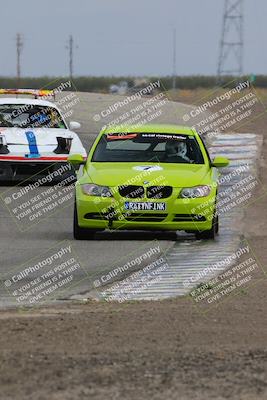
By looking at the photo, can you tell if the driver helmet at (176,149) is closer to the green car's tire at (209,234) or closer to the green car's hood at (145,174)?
the green car's hood at (145,174)

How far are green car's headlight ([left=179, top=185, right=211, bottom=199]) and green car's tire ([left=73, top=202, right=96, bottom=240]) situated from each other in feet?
3.81

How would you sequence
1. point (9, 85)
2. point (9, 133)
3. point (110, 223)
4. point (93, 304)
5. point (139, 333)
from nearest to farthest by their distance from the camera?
point (139, 333), point (93, 304), point (110, 223), point (9, 133), point (9, 85)

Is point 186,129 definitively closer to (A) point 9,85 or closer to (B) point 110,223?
(B) point 110,223

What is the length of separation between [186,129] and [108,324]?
785 centimetres

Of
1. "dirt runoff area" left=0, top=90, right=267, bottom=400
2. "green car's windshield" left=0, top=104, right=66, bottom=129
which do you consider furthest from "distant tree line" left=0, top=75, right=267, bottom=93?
"dirt runoff area" left=0, top=90, right=267, bottom=400

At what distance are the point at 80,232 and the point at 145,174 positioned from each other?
102cm

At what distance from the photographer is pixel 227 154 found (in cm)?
2762

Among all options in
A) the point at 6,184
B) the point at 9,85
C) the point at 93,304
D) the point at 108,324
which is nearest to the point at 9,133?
the point at 6,184

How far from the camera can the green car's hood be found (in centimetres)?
1376

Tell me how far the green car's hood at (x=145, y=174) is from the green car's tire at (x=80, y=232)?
0.49 meters

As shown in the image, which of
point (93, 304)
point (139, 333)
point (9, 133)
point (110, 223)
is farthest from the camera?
point (9, 133)

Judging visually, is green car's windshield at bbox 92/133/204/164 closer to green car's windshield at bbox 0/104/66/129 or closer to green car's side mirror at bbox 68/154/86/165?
green car's side mirror at bbox 68/154/86/165

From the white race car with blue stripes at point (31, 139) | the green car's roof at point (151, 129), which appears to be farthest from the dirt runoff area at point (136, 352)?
the white race car with blue stripes at point (31, 139)

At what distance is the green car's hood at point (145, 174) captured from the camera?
1376 centimetres
